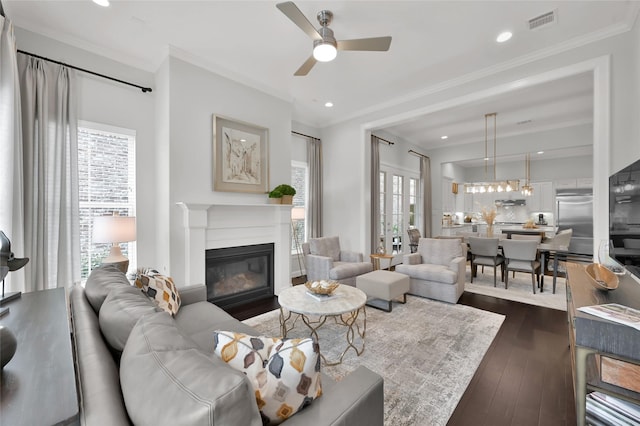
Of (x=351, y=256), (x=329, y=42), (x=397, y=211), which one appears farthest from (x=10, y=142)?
(x=397, y=211)

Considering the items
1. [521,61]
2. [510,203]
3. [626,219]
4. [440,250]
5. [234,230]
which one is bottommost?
[440,250]

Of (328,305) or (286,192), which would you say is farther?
(286,192)

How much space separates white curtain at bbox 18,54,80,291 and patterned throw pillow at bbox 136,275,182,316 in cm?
147

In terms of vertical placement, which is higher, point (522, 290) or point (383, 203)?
point (383, 203)

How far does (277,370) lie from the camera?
931mm

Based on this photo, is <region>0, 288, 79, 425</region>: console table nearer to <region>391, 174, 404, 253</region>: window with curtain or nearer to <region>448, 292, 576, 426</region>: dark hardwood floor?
<region>448, 292, 576, 426</region>: dark hardwood floor

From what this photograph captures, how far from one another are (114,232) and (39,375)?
7.03 feet

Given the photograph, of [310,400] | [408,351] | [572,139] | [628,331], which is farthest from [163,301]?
[572,139]

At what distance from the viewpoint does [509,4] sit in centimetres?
245

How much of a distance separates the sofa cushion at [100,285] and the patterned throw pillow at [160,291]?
0.20 meters

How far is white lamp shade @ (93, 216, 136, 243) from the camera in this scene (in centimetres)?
258

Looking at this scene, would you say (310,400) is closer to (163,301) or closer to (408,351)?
(163,301)

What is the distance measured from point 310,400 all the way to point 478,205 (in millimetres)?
9935

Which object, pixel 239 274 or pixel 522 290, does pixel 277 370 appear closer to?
pixel 239 274
